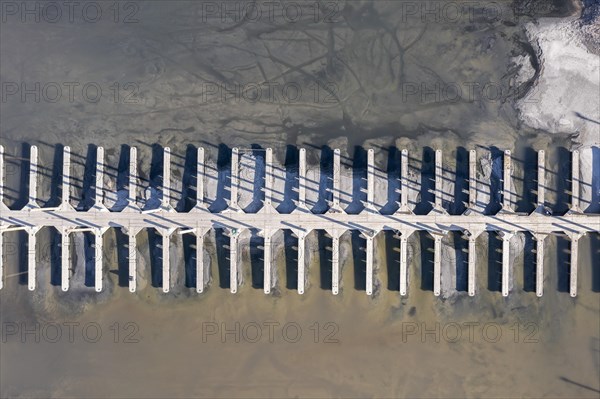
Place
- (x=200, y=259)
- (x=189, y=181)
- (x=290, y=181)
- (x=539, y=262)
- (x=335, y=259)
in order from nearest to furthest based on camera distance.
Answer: (x=539, y=262), (x=335, y=259), (x=200, y=259), (x=290, y=181), (x=189, y=181)

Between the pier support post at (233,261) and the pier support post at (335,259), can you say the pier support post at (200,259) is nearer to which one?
the pier support post at (233,261)

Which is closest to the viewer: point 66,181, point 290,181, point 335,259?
point 335,259

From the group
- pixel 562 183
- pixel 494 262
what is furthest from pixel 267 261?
pixel 562 183

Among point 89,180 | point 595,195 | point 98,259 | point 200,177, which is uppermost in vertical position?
point 200,177

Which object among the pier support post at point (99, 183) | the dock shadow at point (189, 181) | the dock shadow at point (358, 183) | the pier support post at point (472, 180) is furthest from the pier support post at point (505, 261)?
the pier support post at point (99, 183)

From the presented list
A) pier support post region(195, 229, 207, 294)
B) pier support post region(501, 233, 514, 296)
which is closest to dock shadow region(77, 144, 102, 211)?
pier support post region(195, 229, 207, 294)

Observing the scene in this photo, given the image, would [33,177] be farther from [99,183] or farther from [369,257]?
[369,257]

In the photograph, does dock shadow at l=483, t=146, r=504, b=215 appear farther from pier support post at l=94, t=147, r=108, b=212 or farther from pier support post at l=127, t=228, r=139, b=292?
pier support post at l=94, t=147, r=108, b=212
